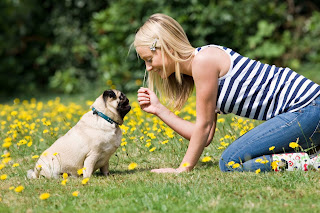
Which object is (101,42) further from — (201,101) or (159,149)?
(201,101)

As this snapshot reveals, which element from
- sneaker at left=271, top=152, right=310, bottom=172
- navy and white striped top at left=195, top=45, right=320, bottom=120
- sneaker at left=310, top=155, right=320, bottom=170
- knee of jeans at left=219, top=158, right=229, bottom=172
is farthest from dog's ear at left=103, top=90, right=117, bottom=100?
sneaker at left=310, top=155, right=320, bottom=170

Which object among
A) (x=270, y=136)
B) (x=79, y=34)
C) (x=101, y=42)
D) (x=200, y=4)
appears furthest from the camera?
(x=79, y=34)

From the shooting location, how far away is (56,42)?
34.7 feet

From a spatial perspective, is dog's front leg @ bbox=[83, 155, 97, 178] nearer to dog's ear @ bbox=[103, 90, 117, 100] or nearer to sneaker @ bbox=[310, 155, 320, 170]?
dog's ear @ bbox=[103, 90, 117, 100]

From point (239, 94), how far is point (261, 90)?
0.55 feet

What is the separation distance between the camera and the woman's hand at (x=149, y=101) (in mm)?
3580

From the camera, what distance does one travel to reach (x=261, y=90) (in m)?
3.42

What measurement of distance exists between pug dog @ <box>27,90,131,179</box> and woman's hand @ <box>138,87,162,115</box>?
14cm

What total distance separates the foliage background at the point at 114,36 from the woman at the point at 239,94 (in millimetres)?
4520

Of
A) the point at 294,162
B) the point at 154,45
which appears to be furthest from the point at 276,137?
the point at 154,45

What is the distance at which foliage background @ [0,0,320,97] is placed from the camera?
8445 mm

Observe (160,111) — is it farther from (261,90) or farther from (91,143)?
(261,90)

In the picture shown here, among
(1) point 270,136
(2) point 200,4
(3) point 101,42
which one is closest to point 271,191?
(1) point 270,136

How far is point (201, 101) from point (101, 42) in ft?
19.3
